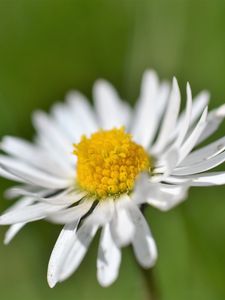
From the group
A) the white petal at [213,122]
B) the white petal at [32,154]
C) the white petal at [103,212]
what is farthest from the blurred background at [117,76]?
the white petal at [213,122]

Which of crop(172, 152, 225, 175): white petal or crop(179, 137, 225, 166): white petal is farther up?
crop(179, 137, 225, 166): white petal

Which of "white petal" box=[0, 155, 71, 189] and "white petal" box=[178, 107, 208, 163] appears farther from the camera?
"white petal" box=[0, 155, 71, 189]

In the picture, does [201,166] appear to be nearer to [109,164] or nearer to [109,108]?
[109,164]

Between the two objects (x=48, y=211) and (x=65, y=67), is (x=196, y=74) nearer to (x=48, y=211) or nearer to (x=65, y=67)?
(x=65, y=67)

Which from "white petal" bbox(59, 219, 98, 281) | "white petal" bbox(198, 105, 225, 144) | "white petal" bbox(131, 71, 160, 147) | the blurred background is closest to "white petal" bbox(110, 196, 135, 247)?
"white petal" bbox(59, 219, 98, 281)

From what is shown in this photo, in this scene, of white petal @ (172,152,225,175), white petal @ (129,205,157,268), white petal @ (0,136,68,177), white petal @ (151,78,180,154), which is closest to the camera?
white petal @ (129,205,157,268)

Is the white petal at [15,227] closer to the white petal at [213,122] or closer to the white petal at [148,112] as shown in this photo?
the white petal at [148,112]

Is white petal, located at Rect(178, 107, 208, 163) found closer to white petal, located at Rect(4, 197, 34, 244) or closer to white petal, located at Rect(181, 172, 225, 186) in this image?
white petal, located at Rect(181, 172, 225, 186)
